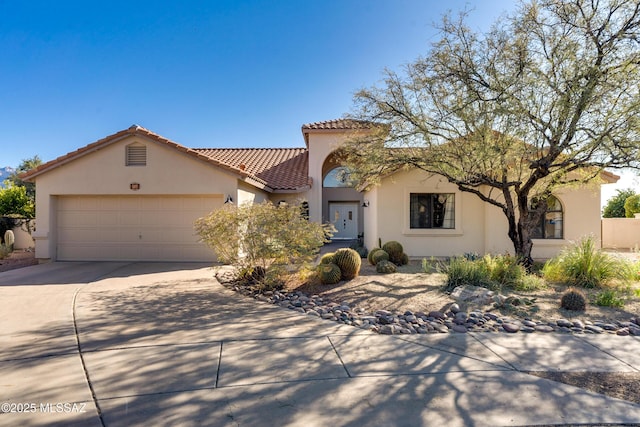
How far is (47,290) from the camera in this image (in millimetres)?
8219

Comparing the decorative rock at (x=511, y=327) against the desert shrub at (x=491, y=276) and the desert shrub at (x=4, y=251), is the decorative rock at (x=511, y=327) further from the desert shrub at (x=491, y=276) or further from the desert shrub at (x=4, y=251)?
the desert shrub at (x=4, y=251)

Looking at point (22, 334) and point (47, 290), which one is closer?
point (22, 334)

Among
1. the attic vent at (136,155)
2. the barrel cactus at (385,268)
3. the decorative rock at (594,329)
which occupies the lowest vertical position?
the decorative rock at (594,329)

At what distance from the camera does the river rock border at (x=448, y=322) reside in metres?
5.52

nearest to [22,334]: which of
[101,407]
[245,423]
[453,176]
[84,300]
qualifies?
[84,300]

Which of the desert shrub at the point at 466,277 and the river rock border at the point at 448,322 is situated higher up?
the desert shrub at the point at 466,277

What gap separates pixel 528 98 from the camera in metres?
7.93

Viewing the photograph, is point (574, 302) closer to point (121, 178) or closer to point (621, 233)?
point (121, 178)

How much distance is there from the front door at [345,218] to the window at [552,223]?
40.2ft

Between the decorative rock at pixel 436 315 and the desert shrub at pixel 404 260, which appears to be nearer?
the decorative rock at pixel 436 315

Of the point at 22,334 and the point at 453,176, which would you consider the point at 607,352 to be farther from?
the point at 22,334

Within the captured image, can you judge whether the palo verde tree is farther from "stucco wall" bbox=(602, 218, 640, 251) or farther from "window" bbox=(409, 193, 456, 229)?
"stucco wall" bbox=(602, 218, 640, 251)

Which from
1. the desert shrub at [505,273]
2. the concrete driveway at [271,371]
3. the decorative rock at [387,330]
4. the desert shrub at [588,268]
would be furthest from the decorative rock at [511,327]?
the desert shrub at [588,268]

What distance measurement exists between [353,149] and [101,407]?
9.13 meters
